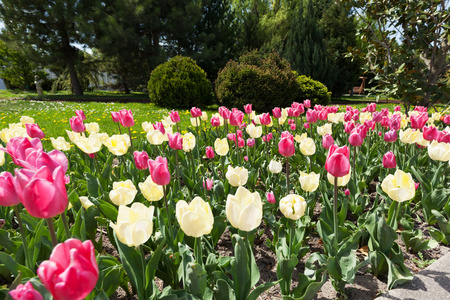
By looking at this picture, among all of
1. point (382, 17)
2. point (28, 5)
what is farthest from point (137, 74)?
point (382, 17)

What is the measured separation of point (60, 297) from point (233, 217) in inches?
25.4

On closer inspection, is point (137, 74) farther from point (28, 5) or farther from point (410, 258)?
point (410, 258)

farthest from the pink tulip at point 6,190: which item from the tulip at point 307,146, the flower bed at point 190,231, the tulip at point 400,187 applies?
the tulip at point 307,146

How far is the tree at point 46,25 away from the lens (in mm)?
17406

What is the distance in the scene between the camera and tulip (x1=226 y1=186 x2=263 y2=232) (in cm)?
106

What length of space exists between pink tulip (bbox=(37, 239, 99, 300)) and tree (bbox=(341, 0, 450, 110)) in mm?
5319

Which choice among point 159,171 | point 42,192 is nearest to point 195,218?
point 159,171

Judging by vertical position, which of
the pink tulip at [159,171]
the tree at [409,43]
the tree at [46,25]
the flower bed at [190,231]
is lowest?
the flower bed at [190,231]

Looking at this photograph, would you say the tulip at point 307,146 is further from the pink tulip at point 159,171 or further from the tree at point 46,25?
the tree at point 46,25

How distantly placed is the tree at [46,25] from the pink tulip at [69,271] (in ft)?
64.5

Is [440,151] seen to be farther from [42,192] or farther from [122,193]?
[42,192]

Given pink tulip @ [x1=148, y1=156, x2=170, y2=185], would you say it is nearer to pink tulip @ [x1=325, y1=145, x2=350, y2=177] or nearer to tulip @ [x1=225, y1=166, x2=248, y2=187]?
tulip @ [x1=225, y1=166, x2=248, y2=187]

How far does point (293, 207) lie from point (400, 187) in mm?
547

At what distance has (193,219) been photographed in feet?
3.36
